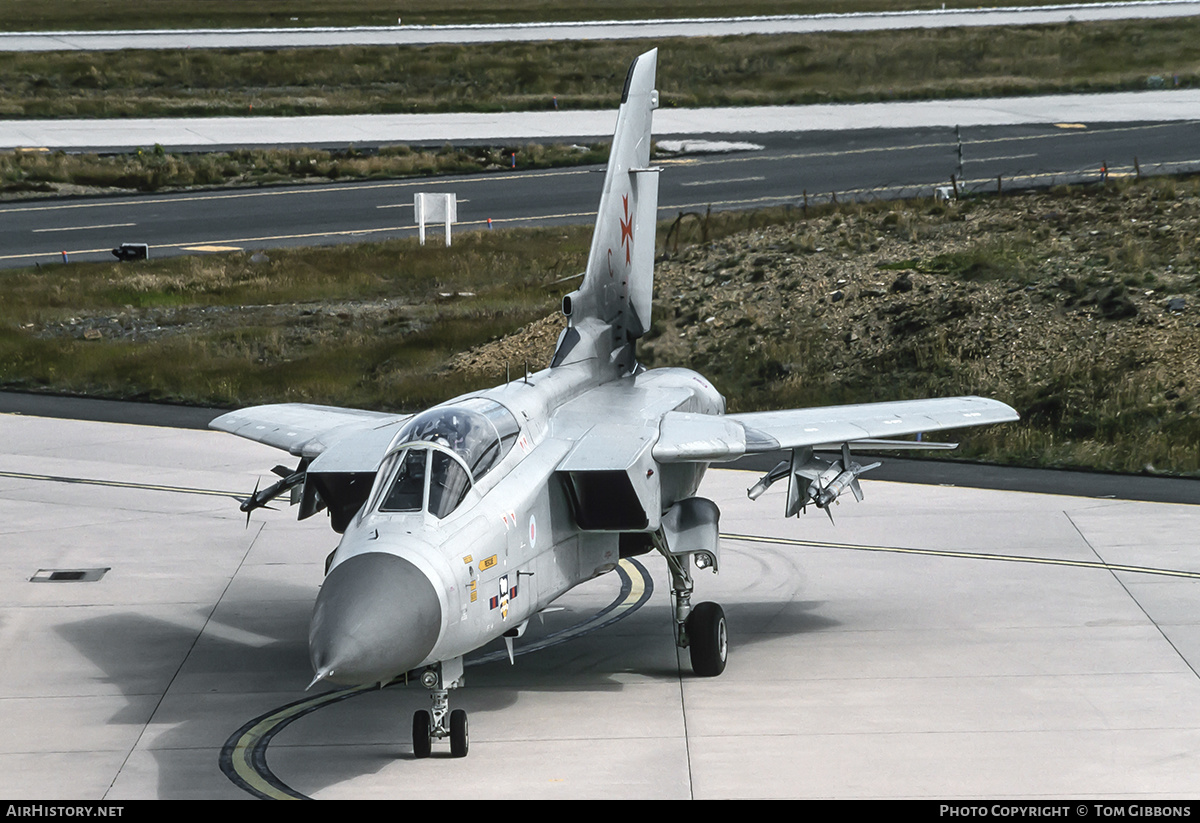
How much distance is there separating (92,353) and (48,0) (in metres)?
89.0

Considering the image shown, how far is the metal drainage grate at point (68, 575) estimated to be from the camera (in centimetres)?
2067

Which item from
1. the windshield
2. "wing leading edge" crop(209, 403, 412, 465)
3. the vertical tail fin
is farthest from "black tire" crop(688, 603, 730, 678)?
the vertical tail fin

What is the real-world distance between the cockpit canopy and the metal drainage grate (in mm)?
8332

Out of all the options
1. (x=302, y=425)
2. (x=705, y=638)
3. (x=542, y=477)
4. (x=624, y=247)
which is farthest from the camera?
(x=624, y=247)

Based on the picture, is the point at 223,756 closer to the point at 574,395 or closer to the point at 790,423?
the point at 574,395

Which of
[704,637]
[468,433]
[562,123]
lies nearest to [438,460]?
[468,433]

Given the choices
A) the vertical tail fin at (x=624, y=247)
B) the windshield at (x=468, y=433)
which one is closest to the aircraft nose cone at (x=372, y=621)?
the windshield at (x=468, y=433)

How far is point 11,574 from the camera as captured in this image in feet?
68.9

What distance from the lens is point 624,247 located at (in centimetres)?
2050

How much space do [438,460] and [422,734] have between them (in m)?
2.60

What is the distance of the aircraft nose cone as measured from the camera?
12.3 metres

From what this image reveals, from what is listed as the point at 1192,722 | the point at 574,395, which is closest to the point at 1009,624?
the point at 1192,722

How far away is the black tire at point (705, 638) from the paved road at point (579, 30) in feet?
256

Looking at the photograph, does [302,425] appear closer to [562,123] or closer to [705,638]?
[705,638]
